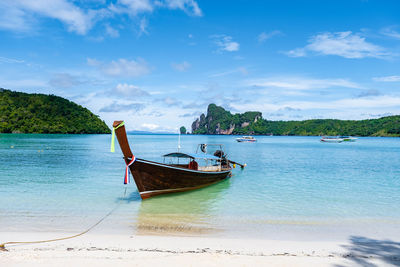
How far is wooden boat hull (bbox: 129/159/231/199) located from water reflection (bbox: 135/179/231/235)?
409mm

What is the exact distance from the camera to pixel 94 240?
874 centimetres

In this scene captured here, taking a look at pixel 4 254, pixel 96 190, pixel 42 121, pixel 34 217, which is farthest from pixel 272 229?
pixel 42 121

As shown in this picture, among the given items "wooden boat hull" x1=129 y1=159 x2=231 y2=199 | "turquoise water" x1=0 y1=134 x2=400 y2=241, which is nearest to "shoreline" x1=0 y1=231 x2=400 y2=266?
"turquoise water" x1=0 y1=134 x2=400 y2=241

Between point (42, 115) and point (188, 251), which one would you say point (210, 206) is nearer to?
point (188, 251)

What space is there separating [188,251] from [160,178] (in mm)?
7072

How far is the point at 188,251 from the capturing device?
25.6 feet

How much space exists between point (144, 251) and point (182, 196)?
8.14m

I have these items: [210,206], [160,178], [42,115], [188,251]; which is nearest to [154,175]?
[160,178]

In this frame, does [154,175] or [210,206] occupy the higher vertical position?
[154,175]

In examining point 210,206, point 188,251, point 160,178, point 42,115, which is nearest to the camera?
point 188,251

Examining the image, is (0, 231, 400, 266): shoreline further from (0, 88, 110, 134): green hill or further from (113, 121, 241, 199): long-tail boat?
(0, 88, 110, 134): green hill

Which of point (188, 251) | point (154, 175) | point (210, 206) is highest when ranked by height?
point (154, 175)

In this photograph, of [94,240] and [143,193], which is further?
[143,193]

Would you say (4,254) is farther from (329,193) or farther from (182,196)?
(329,193)
